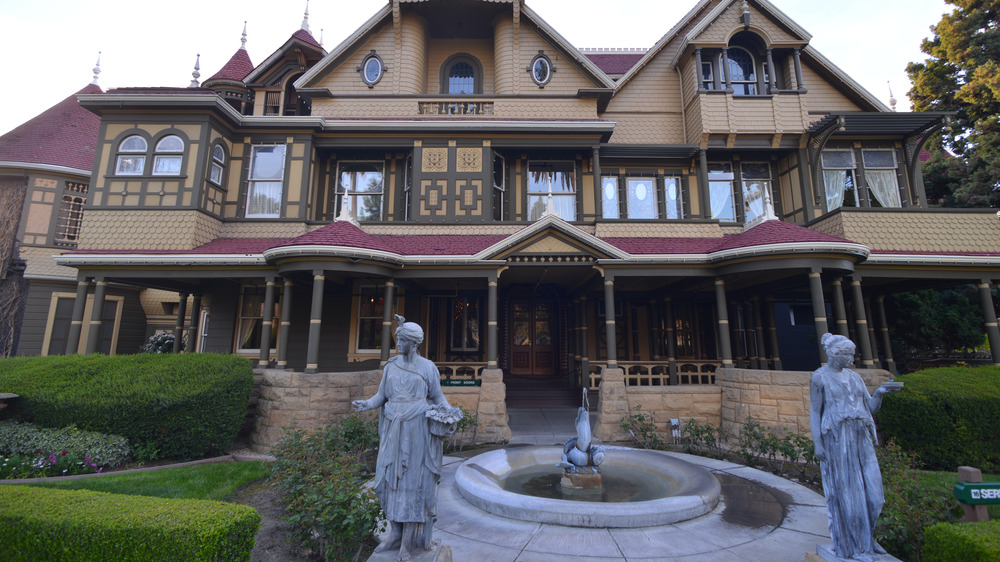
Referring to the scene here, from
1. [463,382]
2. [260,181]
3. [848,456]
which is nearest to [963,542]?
[848,456]

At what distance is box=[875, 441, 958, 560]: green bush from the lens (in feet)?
14.3

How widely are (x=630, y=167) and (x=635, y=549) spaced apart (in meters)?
13.5

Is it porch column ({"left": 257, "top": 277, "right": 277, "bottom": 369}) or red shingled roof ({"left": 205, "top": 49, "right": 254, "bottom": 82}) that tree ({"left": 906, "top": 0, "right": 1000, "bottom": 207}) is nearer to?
porch column ({"left": 257, "top": 277, "right": 277, "bottom": 369})

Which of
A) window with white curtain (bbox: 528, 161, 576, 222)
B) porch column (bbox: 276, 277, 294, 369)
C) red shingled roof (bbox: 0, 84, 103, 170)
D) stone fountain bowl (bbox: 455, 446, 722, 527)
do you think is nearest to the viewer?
stone fountain bowl (bbox: 455, 446, 722, 527)

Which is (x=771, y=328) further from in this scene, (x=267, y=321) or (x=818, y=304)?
(x=267, y=321)

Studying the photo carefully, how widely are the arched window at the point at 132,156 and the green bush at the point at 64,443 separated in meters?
8.06

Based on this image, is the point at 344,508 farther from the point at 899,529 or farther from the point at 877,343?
the point at 877,343

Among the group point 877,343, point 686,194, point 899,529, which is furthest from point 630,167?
point 899,529

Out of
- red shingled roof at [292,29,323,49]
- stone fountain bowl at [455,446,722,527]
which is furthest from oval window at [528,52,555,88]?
stone fountain bowl at [455,446,722,527]

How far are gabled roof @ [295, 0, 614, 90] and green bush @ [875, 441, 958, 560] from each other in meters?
13.4

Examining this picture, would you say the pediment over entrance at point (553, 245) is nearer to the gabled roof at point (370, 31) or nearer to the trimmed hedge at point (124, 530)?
the gabled roof at point (370, 31)

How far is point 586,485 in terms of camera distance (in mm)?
6402

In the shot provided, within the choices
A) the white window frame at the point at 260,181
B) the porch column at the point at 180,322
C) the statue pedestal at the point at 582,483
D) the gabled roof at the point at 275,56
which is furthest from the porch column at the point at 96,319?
the statue pedestal at the point at 582,483

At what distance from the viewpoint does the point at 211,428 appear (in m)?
8.82
